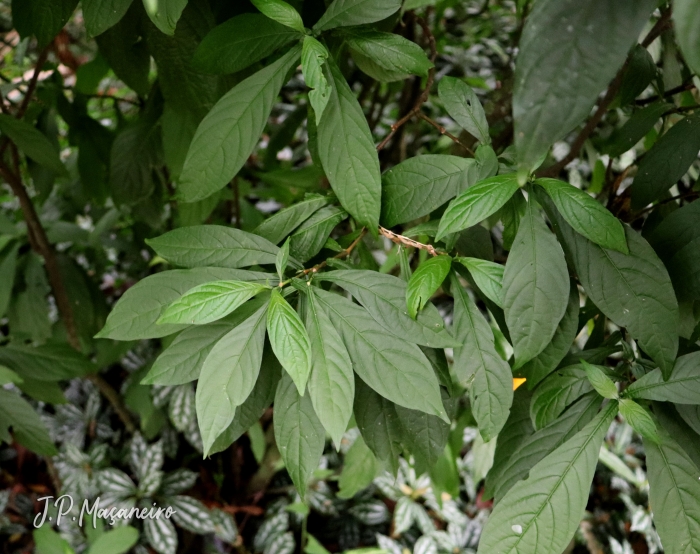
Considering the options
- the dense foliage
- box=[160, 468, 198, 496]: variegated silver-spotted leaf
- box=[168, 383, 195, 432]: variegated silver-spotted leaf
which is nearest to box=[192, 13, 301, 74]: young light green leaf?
the dense foliage

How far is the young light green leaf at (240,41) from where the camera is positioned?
0.59 m

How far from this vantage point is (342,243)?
692 millimetres

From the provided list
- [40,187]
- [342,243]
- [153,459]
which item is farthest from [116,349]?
[342,243]

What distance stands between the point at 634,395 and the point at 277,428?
1.20 ft

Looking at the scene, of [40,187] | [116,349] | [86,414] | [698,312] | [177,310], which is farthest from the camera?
[86,414]

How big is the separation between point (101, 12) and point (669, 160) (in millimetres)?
659

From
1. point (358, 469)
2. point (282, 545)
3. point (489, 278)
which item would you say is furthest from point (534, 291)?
point (282, 545)

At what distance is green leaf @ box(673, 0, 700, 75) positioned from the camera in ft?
0.91

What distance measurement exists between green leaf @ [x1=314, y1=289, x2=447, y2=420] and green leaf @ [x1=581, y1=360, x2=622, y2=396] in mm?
159

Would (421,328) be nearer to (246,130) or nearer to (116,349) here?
(246,130)

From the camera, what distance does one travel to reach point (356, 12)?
56cm

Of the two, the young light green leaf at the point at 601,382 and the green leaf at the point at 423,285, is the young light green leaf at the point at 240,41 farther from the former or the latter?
the young light green leaf at the point at 601,382

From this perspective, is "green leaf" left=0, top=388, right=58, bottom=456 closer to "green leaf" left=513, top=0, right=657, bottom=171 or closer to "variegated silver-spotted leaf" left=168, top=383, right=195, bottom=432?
"variegated silver-spotted leaf" left=168, top=383, right=195, bottom=432

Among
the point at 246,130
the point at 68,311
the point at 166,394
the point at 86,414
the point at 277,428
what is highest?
the point at 246,130
